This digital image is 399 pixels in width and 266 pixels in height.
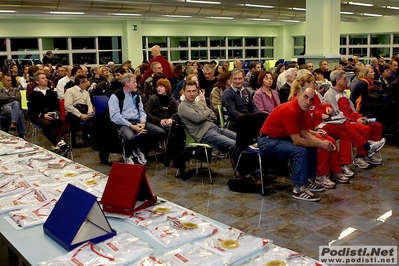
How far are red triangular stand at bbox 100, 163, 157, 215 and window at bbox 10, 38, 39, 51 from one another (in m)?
15.3

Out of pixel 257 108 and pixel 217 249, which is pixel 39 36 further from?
pixel 217 249

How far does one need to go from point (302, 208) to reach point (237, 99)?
1881 mm

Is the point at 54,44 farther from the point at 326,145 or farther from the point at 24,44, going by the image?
the point at 326,145

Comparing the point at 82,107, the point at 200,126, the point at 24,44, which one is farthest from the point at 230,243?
the point at 24,44

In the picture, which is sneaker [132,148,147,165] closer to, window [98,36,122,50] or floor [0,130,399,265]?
floor [0,130,399,265]

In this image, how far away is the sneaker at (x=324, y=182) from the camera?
4.89 meters

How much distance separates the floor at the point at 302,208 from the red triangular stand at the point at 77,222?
1.53 m

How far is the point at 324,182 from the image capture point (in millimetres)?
4926

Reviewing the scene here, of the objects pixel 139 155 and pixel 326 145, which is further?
pixel 139 155

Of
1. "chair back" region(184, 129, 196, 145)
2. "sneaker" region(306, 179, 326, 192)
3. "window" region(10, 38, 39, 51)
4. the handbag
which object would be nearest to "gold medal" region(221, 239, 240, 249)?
"sneaker" region(306, 179, 326, 192)

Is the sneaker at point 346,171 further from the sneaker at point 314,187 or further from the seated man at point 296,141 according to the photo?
the seated man at point 296,141

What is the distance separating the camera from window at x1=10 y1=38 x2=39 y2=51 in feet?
52.3

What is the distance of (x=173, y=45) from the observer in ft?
64.7

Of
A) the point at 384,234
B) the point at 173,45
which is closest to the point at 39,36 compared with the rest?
the point at 173,45
